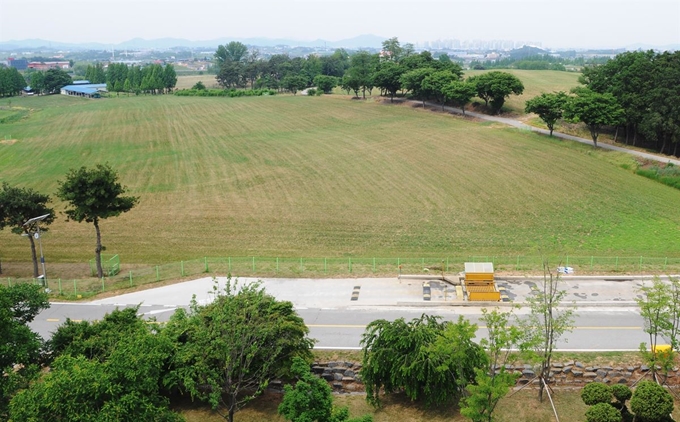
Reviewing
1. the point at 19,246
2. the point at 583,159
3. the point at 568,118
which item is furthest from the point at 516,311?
the point at 568,118

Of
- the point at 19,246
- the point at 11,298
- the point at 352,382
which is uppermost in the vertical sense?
the point at 11,298

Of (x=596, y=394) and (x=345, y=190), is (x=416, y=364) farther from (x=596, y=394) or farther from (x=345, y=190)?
(x=345, y=190)

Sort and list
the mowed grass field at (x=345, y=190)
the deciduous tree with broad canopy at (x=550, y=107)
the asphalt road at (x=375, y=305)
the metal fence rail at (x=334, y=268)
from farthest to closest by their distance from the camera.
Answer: the deciduous tree with broad canopy at (x=550, y=107)
the mowed grass field at (x=345, y=190)
the metal fence rail at (x=334, y=268)
the asphalt road at (x=375, y=305)

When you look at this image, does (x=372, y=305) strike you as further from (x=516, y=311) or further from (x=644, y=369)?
(x=644, y=369)

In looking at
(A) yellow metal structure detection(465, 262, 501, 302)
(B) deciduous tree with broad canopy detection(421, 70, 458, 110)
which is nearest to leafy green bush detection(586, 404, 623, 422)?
(A) yellow metal structure detection(465, 262, 501, 302)

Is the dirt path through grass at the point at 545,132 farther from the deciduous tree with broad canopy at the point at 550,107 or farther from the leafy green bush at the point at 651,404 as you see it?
the leafy green bush at the point at 651,404

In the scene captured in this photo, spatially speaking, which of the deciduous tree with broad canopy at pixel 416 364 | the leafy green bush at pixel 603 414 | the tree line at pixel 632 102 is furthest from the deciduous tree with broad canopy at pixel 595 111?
the leafy green bush at pixel 603 414

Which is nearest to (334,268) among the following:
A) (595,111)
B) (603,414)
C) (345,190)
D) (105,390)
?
(603,414)
